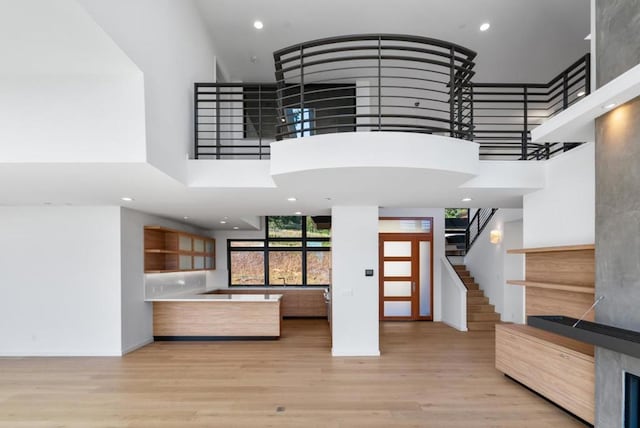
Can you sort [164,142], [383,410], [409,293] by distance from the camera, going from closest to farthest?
[164,142] → [383,410] → [409,293]

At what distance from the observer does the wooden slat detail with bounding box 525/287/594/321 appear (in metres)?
3.68

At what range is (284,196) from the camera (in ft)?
15.9

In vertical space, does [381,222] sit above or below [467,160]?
below

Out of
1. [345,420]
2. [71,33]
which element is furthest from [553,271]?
[71,33]

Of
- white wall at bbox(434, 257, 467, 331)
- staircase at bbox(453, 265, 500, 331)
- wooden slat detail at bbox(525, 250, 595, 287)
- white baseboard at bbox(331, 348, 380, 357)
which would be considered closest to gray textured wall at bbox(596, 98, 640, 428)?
wooden slat detail at bbox(525, 250, 595, 287)

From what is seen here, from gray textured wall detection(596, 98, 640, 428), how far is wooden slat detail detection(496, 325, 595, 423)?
212mm

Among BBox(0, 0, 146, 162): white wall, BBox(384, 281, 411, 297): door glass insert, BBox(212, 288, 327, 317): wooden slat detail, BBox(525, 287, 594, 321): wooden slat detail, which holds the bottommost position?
BBox(212, 288, 327, 317): wooden slat detail

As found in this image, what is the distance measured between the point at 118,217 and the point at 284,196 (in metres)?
2.93

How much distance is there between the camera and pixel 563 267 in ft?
12.9

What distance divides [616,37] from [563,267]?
94.1 inches

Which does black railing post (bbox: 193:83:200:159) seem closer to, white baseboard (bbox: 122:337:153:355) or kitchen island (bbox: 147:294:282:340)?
kitchen island (bbox: 147:294:282:340)

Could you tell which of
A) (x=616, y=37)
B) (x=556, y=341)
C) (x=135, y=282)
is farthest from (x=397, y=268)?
(x=616, y=37)

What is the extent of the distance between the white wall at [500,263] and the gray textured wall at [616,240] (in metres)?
4.54

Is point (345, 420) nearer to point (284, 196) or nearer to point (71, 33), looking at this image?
point (284, 196)
